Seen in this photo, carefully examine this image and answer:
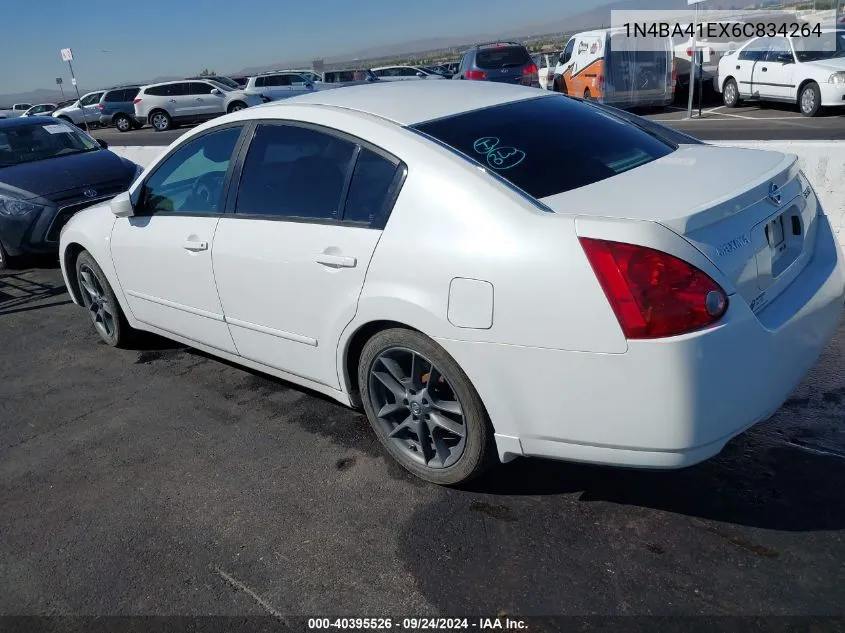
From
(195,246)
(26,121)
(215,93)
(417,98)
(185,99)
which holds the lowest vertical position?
(185,99)

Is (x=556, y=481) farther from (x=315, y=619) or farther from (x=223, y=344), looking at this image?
(x=223, y=344)

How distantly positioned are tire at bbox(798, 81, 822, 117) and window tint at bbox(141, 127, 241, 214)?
14.2 metres

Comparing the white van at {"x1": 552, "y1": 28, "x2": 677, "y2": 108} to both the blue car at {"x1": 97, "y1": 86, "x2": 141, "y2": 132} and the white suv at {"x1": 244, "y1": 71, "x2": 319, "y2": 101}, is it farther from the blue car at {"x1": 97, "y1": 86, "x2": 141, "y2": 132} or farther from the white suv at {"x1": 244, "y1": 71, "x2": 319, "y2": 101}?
the blue car at {"x1": 97, "y1": 86, "x2": 141, "y2": 132}

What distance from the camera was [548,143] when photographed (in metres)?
3.30

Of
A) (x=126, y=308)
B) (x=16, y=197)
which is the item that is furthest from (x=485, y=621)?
(x=16, y=197)

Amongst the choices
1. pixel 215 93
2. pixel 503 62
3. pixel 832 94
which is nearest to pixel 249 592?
pixel 832 94

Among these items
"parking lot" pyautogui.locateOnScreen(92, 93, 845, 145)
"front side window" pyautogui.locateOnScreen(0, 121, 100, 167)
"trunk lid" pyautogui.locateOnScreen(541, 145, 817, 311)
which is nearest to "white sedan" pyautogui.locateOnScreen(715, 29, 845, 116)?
"parking lot" pyautogui.locateOnScreen(92, 93, 845, 145)

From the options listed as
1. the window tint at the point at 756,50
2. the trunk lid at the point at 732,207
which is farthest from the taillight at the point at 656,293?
the window tint at the point at 756,50

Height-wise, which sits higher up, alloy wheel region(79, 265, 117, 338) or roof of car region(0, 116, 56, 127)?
roof of car region(0, 116, 56, 127)

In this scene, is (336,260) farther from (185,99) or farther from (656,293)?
(185,99)

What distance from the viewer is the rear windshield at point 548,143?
306cm

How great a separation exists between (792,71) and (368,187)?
50.0 ft

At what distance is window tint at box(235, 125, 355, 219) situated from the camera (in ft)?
11.2

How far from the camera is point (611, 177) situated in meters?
3.12
